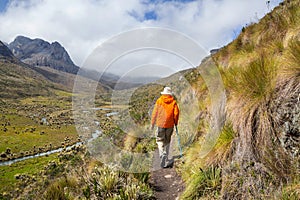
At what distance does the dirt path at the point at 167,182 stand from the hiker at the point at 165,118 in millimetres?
350

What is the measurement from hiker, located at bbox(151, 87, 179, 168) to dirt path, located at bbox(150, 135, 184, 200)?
0.35m

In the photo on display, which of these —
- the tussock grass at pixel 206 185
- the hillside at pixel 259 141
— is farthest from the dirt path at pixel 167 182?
the hillside at pixel 259 141

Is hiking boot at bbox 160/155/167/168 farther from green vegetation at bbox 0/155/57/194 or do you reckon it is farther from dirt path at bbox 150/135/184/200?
green vegetation at bbox 0/155/57/194

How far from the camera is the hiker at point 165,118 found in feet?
26.6

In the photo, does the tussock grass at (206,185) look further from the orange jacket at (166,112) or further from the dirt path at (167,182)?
the orange jacket at (166,112)

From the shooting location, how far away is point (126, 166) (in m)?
8.70

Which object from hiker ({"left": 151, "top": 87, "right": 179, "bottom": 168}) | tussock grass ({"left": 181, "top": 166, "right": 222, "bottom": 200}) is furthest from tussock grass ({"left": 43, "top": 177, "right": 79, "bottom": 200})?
tussock grass ({"left": 181, "top": 166, "right": 222, "bottom": 200})

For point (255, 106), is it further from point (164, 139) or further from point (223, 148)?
point (164, 139)

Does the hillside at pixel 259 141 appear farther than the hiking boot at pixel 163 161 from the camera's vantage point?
No

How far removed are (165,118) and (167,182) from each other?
5.96ft

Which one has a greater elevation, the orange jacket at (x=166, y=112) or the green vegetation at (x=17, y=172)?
the orange jacket at (x=166, y=112)

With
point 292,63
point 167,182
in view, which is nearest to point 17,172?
point 167,182

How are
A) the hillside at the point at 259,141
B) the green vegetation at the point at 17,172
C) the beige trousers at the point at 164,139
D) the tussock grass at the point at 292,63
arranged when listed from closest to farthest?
the hillside at the point at 259,141 < the tussock grass at the point at 292,63 < the beige trousers at the point at 164,139 < the green vegetation at the point at 17,172

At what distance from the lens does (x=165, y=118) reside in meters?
8.06
